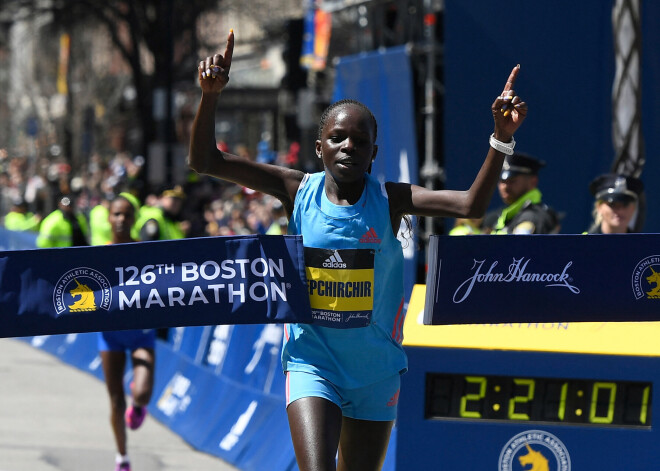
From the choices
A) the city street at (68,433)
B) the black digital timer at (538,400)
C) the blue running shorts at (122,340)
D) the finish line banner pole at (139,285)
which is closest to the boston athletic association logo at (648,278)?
the black digital timer at (538,400)

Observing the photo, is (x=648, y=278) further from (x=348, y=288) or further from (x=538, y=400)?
(x=348, y=288)

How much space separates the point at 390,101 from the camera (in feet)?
43.9

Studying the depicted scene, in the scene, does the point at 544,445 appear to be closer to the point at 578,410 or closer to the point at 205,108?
the point at 578,410

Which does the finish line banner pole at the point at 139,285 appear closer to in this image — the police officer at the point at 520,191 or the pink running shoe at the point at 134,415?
the police officer at the point at 520,191


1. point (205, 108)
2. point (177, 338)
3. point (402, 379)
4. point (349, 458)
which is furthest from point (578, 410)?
point (177, 338)

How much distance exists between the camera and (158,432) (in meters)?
10.4

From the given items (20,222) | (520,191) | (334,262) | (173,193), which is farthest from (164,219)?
(20,222)

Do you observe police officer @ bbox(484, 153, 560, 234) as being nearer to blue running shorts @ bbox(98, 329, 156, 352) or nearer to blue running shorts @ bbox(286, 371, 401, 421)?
blue running shorts @ bbox(98, 329, 156, 352)

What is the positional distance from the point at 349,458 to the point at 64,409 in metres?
6.98

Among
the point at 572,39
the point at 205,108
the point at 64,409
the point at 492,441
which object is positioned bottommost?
the point at 64,409

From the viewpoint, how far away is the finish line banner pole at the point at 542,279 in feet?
16.8

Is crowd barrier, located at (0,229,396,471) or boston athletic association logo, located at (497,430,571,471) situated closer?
boston athletic association logo, located at (497,430,571,471)

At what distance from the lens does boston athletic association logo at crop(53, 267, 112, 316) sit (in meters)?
5.04

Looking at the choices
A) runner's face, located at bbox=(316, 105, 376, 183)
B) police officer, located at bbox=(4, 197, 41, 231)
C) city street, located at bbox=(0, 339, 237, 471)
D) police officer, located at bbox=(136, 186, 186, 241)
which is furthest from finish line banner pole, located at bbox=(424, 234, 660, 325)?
police officer, located at bbox=(4, 197, 41, 231)
